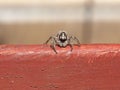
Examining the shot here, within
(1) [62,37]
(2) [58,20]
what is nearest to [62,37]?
(1) [62,37]

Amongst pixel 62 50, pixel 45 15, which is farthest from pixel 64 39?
pixel 45 15

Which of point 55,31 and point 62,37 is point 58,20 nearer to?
point 55,31

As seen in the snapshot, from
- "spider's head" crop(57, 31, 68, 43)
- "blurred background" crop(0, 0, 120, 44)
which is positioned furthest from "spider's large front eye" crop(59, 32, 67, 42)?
"blurred background" crop(0, 0, 120, 44)

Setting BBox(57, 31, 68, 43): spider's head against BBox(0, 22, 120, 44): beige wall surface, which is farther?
BBox(0, 22, 120, 44): beige wall surface

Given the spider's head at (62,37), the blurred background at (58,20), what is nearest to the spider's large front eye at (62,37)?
the spider's head at (62,37)

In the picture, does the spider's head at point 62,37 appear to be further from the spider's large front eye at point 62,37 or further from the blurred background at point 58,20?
the blurred background at point 58,20

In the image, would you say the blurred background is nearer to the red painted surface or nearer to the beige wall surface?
the beige wall surface
